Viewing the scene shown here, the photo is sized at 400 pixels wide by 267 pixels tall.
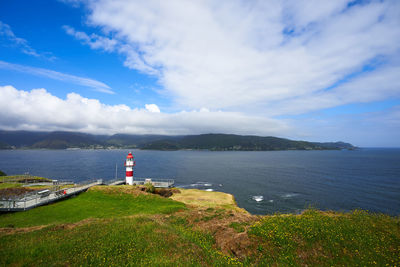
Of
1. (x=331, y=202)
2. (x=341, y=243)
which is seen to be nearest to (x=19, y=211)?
(x=341, y=243)

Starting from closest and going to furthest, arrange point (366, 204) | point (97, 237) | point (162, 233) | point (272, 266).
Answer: point (272, 266) < point (97, 237) < point (162, 233) < point (366, 204)

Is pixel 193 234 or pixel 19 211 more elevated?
pixel 193 234

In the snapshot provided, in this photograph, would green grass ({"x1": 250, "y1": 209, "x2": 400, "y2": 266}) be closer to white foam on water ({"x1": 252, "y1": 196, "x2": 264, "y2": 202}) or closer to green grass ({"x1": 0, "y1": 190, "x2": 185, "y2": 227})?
green grass ({"x1": 0, "y1": 190, "x2": 185, "y2": 227})

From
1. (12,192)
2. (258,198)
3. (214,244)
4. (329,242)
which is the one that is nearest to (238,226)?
(214,244)

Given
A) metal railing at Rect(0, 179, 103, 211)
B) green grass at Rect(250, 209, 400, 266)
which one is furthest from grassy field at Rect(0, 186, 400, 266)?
metal railing at Rect(0, 179, 103, 211)

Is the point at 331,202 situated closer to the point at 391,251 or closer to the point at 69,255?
the point at 391,251

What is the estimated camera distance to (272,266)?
34.4 ft

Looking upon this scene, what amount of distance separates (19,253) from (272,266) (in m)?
14.4

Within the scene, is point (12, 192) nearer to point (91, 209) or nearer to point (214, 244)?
point (91, 209)

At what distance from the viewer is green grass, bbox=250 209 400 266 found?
1080 cm

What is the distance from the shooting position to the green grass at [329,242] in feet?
35.4

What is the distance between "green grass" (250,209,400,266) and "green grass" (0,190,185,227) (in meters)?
14.9

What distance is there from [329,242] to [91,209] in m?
26.6

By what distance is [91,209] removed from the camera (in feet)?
82.7
